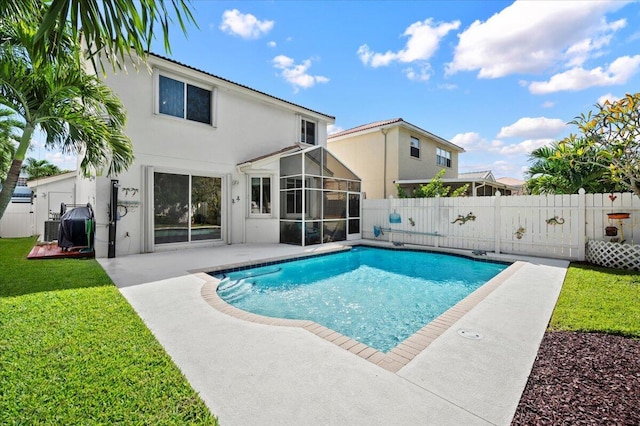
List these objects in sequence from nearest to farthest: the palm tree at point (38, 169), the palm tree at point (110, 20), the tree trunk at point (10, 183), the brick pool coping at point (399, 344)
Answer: the palm tree at point (110, 20)
the brick pool coping at point (399, 344)
the tree trunk at point (10, 183)
the palm tree at point (38, 169)

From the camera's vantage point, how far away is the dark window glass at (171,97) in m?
11.5

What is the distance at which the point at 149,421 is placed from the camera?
231cm

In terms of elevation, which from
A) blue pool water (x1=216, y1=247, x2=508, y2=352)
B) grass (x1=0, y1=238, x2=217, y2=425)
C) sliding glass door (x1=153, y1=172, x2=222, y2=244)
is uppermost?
sliding glass door (x1=153, y1=172, x2=222, y2=244)

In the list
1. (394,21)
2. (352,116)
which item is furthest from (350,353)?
(352,116)

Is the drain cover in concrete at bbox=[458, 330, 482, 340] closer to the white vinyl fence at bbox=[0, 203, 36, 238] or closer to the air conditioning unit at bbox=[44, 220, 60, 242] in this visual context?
the air conditioning unit at bbox=[44, 220, 60, 242]

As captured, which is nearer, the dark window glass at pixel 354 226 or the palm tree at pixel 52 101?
the palm tree at pixel 52 101

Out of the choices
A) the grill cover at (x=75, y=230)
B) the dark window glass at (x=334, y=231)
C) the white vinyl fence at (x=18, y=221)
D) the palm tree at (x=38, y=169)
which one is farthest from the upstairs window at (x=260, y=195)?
the palm tree at (x=38, y=169)

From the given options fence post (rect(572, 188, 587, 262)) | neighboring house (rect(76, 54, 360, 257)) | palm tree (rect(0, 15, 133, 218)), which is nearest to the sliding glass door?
neighboring house (rect(76, 54, 360, 257))

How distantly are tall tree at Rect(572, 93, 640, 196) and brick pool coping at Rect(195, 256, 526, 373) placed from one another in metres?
3.72

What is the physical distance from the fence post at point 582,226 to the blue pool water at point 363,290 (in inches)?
96.0

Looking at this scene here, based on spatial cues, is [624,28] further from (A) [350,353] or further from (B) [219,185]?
(B) [219,185]

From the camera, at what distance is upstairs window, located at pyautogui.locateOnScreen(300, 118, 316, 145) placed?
1706 centimetres

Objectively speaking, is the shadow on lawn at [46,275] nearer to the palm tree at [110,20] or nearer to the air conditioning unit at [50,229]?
the air conditioning unit at [50,229]

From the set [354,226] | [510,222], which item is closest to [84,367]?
[510,222]
